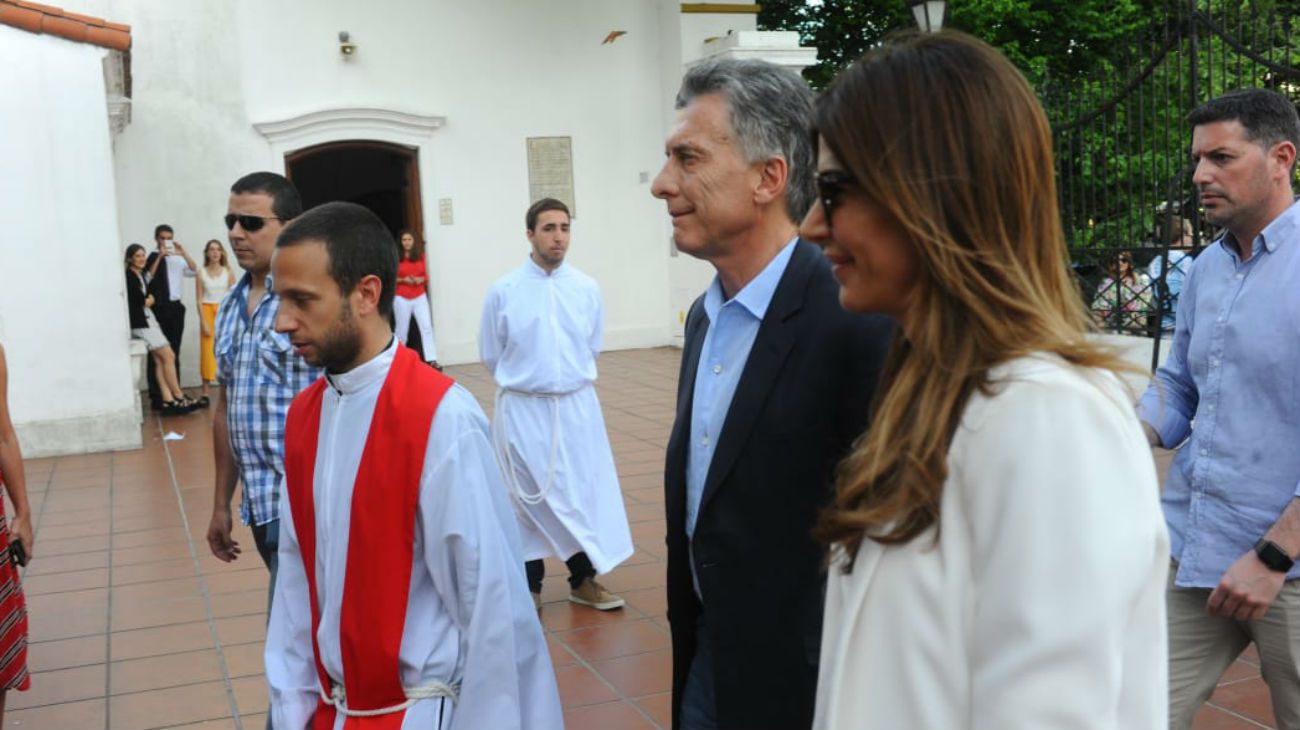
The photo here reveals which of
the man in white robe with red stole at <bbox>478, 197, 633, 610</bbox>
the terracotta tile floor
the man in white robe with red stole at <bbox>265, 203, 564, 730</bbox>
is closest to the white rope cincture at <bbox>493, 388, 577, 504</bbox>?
the man in white robe with red stole at <bbox>478, 197, 633, 610</bbox>

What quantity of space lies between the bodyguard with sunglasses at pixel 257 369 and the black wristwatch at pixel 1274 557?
8.08ft

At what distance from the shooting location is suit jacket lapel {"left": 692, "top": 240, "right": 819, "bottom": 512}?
7.07ft

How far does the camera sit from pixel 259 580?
6852 millimetres

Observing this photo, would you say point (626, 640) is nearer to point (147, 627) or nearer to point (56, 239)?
point (147, 627)

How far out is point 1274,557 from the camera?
275 cm

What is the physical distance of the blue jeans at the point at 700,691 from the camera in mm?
2355

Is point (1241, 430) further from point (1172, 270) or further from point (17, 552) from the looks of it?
point (1172, 270)

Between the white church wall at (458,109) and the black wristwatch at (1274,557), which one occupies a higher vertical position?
the white church wall at (458,109)

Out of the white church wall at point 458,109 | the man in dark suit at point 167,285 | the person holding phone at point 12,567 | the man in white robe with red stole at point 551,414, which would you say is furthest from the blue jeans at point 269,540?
the white church wall at point 458,109

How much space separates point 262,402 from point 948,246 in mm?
2726

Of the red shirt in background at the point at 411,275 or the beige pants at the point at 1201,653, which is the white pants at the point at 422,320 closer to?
the red shirt in background at the point at 411,275

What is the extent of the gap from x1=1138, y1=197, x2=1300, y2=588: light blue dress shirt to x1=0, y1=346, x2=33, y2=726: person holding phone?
10.6 feet

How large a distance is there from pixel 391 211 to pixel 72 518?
13956 mm

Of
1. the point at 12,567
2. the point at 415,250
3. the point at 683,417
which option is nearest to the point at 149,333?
the point at 415,250
